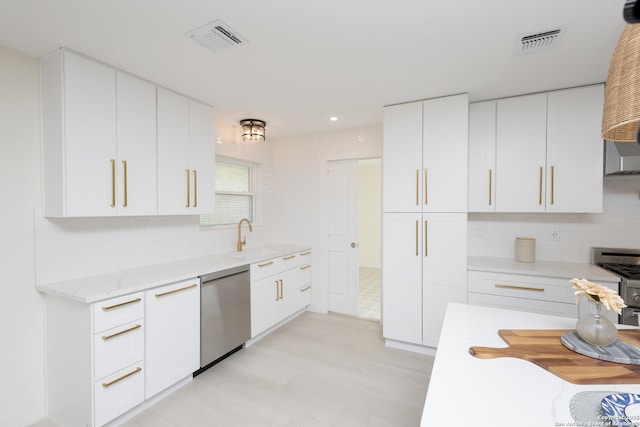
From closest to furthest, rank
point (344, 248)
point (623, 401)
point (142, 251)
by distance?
1. point (623, 401)
2. point (142, 251)
3. point (344, 248)

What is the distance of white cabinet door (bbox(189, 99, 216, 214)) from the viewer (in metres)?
2.78

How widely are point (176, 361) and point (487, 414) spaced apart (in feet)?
7.23

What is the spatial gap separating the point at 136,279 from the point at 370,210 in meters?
5.28

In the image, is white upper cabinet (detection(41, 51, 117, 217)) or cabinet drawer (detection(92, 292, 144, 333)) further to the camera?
white upper cabinet (detection(41, 51, 117, 217))

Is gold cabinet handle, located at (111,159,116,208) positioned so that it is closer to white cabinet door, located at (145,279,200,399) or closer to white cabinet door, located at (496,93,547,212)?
white cabinet door, located at (145,279,200,399)

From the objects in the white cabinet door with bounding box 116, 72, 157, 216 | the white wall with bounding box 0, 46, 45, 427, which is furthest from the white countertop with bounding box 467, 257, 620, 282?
the white wall with bounding box 0, 46, 45, 427

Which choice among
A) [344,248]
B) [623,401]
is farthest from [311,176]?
[623,401]

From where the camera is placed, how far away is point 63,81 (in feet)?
6.19

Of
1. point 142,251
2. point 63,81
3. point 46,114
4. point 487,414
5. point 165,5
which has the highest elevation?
point 165,5

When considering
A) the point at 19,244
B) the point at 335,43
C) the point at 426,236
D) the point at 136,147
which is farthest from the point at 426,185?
the point at 19,244

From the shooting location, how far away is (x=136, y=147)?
229 centimetres

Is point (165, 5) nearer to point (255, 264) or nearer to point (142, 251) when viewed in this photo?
point (142, 251)

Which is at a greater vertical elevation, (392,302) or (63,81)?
(63,81)

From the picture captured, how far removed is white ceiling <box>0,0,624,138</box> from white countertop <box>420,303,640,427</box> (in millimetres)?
1699
